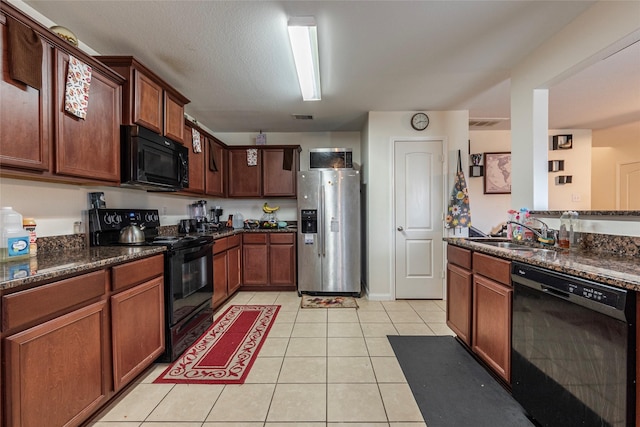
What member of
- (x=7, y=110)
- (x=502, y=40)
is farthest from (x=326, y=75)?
(x=7, y=110)

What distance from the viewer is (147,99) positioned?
2088 mm

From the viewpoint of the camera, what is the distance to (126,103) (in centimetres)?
193

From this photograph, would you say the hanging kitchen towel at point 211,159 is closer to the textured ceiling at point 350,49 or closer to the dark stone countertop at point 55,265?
the textured ceiling at point 350,49

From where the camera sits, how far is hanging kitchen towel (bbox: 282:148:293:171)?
4.06 meters

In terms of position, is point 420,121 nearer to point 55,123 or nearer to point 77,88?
point 77,88

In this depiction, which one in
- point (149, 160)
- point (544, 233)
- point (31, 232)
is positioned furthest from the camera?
point (149, 160)

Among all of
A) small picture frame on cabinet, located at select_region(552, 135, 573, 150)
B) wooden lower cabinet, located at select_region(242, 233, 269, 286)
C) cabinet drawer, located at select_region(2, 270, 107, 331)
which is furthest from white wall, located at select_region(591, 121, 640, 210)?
cabinet drawer, located at select_region(2, 270, 107, 331)

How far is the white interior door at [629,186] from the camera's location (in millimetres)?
4254

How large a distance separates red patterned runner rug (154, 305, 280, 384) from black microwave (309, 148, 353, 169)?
213cm

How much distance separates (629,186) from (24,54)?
7.20 metres

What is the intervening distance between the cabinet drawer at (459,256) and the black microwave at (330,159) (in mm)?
1984

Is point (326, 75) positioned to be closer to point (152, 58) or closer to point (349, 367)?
point (152, 58)

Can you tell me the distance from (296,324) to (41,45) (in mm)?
2724

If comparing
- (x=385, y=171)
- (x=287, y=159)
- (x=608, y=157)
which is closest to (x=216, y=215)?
(x=287, y=159)
